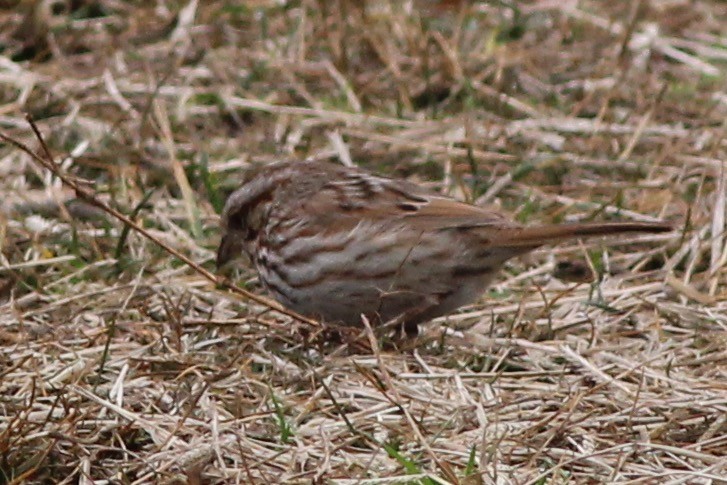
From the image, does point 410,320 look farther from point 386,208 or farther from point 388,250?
point 386,208

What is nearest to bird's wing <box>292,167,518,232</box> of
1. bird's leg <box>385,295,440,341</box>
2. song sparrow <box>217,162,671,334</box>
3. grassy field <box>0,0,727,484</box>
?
song sparrow <box>217,162,671,334</box>

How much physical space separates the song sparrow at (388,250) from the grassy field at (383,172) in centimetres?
13

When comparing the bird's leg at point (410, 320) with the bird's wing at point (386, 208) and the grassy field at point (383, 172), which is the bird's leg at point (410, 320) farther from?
the bird's wing at point (386, 208)

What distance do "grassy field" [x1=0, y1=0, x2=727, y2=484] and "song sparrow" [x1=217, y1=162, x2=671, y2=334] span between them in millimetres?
127

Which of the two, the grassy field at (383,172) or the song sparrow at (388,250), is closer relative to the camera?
the grassy field at (383,172)

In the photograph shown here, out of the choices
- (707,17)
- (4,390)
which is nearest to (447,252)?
(4,390)

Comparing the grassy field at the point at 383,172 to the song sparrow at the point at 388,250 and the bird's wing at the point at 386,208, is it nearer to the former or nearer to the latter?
the song sparrow at the point at 388,250

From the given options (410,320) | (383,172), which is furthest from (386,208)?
(383,172)

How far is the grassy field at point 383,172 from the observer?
3.84 meters

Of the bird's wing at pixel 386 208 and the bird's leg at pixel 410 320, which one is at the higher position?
the bird's wing at pixel 386 208

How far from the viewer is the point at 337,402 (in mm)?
4016

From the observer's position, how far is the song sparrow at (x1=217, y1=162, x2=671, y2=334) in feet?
14.3

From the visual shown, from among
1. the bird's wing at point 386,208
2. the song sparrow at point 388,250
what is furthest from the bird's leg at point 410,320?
the bird's wing at point 386,208

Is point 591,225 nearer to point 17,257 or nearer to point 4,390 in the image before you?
point 4,390
